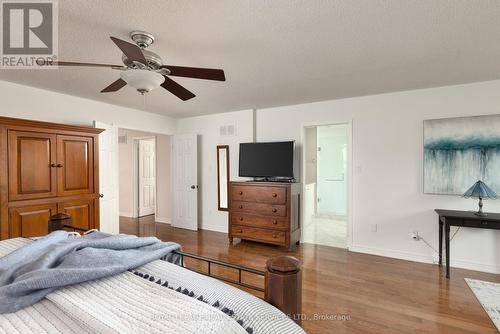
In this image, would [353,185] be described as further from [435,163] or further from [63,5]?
[63,5]

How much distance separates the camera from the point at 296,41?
213 centimetres

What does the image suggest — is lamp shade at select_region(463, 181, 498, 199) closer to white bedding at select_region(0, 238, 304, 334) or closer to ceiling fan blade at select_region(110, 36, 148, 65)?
white bedding at select_region(0, 238, 304, 334)

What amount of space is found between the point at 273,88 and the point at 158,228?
380 centimetres

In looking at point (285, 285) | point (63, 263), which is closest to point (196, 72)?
point (63, 263)

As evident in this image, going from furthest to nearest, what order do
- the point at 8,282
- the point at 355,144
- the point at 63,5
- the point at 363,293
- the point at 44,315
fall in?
the point at 355,144
the point at 363,293
the point at 63,5
the point at 8,282
the point at 44,315

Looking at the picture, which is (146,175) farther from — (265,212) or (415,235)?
(415,235)

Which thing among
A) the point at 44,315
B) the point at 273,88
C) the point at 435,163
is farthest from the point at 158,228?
the point at 435,163

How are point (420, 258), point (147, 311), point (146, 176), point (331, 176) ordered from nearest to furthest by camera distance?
point (147, 311) → point (420, 258) → point (146, 176) → point (331, 176)

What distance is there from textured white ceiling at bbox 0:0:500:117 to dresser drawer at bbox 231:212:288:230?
1.99m

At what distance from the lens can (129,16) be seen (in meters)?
1.75

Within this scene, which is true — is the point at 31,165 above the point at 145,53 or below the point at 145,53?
below

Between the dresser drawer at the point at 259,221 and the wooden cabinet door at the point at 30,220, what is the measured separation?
249 cm

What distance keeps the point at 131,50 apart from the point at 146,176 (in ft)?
17.7

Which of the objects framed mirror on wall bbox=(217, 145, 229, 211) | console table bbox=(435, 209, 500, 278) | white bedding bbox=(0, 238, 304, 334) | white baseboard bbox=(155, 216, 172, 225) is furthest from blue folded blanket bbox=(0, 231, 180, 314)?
white baseboard bbox=(155, 216, 172, 225)
